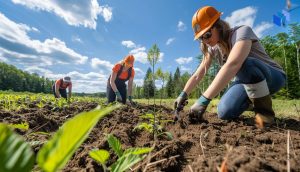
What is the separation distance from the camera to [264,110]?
3.03m

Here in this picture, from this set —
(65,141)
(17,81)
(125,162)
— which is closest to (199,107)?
(125,162)

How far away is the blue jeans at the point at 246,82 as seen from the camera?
9.14 feet

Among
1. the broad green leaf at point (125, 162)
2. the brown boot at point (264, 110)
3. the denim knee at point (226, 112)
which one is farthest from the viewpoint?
the denim knee at point (226, 112)

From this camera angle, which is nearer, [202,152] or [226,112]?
[202,152]

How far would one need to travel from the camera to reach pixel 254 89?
2877 millimetres

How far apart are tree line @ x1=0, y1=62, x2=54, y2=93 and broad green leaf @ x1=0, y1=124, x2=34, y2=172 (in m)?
81.6

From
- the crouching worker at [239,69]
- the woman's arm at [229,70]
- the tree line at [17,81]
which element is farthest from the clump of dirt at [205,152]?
the tree line at [17,81]

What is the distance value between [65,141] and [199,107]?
7.04 feet

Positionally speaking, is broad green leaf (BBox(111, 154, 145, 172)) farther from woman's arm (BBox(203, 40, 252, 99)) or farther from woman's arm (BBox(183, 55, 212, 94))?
woman's arm (BBox(183, 55, 212, 94))

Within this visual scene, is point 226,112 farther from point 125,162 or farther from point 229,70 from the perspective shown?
point 125,162

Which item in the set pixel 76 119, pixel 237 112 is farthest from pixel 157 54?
pixel 237 112

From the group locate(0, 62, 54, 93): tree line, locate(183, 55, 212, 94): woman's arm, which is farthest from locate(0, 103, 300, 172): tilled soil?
locate(0, 62, 54, 93): tree line

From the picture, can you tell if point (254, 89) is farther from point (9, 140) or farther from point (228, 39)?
point (9, 140)

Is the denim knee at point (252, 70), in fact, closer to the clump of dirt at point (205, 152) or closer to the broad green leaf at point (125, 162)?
the clump of dirt at point (205, 152)
